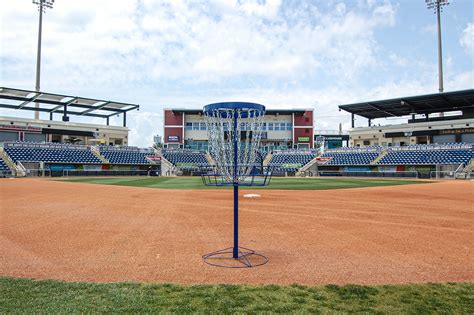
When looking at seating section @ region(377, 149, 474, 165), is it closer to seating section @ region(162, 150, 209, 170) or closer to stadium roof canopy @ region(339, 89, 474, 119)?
stadium roof canopy @ region(339, 89, 474, 119)

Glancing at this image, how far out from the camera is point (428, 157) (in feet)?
175

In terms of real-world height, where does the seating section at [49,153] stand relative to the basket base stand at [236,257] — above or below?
above

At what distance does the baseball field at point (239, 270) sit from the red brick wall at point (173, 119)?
66.7 meters

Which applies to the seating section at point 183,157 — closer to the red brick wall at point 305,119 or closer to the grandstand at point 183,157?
the grandstand at point 183,157

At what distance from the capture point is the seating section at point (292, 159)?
66.4 meters

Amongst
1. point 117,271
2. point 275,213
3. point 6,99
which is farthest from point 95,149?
point 117,271

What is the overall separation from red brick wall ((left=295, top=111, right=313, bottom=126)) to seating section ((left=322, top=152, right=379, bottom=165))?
15289mm

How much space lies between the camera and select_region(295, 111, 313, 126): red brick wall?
79875 mm

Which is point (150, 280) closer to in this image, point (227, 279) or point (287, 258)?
point (227, 279)

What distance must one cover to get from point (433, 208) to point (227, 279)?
1349cm

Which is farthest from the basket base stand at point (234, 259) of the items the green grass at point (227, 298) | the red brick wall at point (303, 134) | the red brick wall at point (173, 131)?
the red brick wall at point (303, 134)

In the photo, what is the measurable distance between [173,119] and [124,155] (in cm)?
1821

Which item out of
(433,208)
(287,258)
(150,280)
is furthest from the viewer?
(433,208)

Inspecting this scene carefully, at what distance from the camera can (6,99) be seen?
190ft
